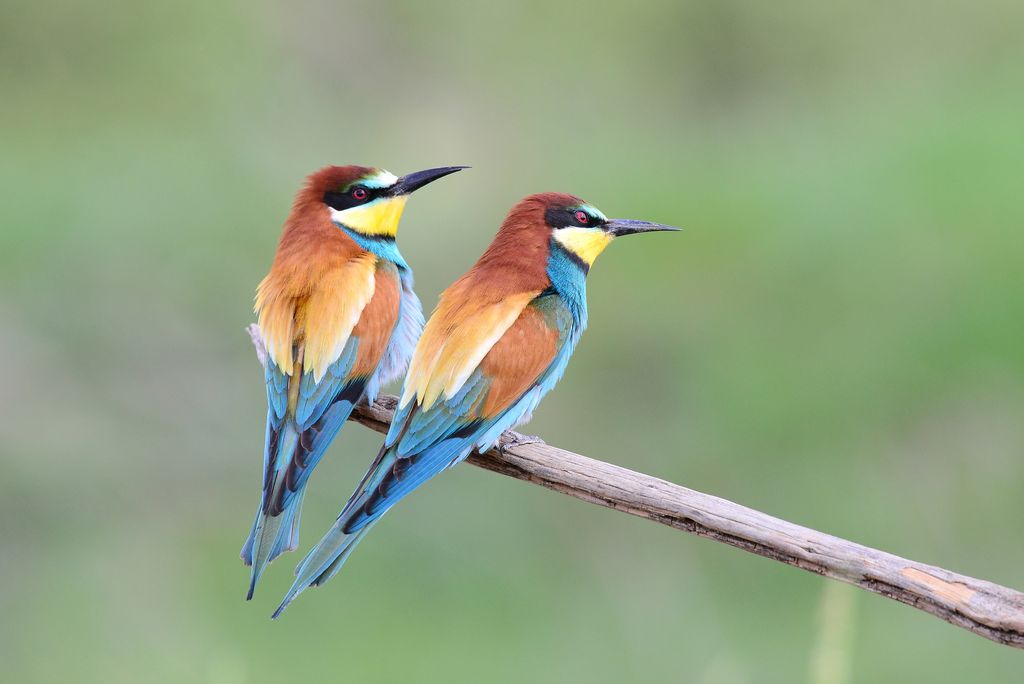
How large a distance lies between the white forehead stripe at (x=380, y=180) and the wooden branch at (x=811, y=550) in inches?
23.4

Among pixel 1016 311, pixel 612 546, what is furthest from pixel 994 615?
pixel 1016 311

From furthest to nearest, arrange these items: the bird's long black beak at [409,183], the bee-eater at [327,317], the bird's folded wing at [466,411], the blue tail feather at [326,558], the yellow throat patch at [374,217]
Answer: the yellow throat patch at [374,217], the bird's long black beak at [409,183], the bee-eater at [327,317], the bird's folded wing at [466,411], the blue tail feather at [326,558]

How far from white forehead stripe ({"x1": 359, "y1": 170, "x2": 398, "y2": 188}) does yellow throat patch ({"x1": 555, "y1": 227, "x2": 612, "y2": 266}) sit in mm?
279

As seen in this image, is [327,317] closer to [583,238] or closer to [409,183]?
[409,183]

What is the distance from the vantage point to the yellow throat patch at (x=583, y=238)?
2.12 m

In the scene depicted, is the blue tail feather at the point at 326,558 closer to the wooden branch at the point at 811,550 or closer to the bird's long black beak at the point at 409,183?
the wooden branch at the point at 811,550

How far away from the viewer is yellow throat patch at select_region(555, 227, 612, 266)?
6.96 ft

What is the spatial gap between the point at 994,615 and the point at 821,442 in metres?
2.34

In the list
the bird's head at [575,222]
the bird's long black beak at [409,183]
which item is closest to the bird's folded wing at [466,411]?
the bird's head at [575,222]

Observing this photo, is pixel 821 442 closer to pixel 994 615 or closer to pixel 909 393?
pixel 909 393

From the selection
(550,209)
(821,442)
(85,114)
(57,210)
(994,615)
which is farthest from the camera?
(85,114)

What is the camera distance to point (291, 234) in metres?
2.24

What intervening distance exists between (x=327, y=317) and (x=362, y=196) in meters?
0.24

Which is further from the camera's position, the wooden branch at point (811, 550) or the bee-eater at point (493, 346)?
the bee-eater at point (493, 346)
